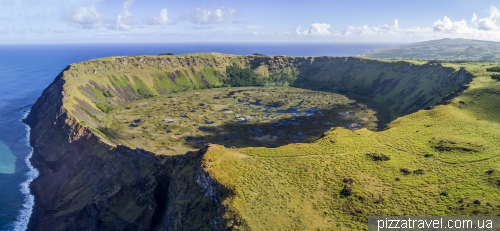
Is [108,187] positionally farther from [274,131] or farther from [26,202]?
[274,131]

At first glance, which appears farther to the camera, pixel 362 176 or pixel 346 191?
pixel 362 176

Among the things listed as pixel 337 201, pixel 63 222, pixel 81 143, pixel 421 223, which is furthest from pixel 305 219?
pixel 81 143

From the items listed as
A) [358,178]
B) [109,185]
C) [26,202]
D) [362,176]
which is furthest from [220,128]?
[358,178]

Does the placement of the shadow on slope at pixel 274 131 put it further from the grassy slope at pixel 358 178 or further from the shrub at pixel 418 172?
the shrub at pixel 418 172

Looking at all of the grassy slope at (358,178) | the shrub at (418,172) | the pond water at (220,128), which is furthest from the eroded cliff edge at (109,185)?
the shrub at (418,172)

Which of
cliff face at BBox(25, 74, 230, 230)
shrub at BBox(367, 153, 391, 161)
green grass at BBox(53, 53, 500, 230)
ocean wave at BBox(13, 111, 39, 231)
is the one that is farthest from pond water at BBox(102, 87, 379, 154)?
shrub at BBox(367, 153, 391, 161)

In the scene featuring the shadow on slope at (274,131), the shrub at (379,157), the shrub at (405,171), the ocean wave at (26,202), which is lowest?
the ocean wave at (26,202)

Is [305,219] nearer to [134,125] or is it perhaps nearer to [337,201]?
[337,201]

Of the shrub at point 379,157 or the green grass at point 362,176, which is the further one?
the shrub at point 379,157
